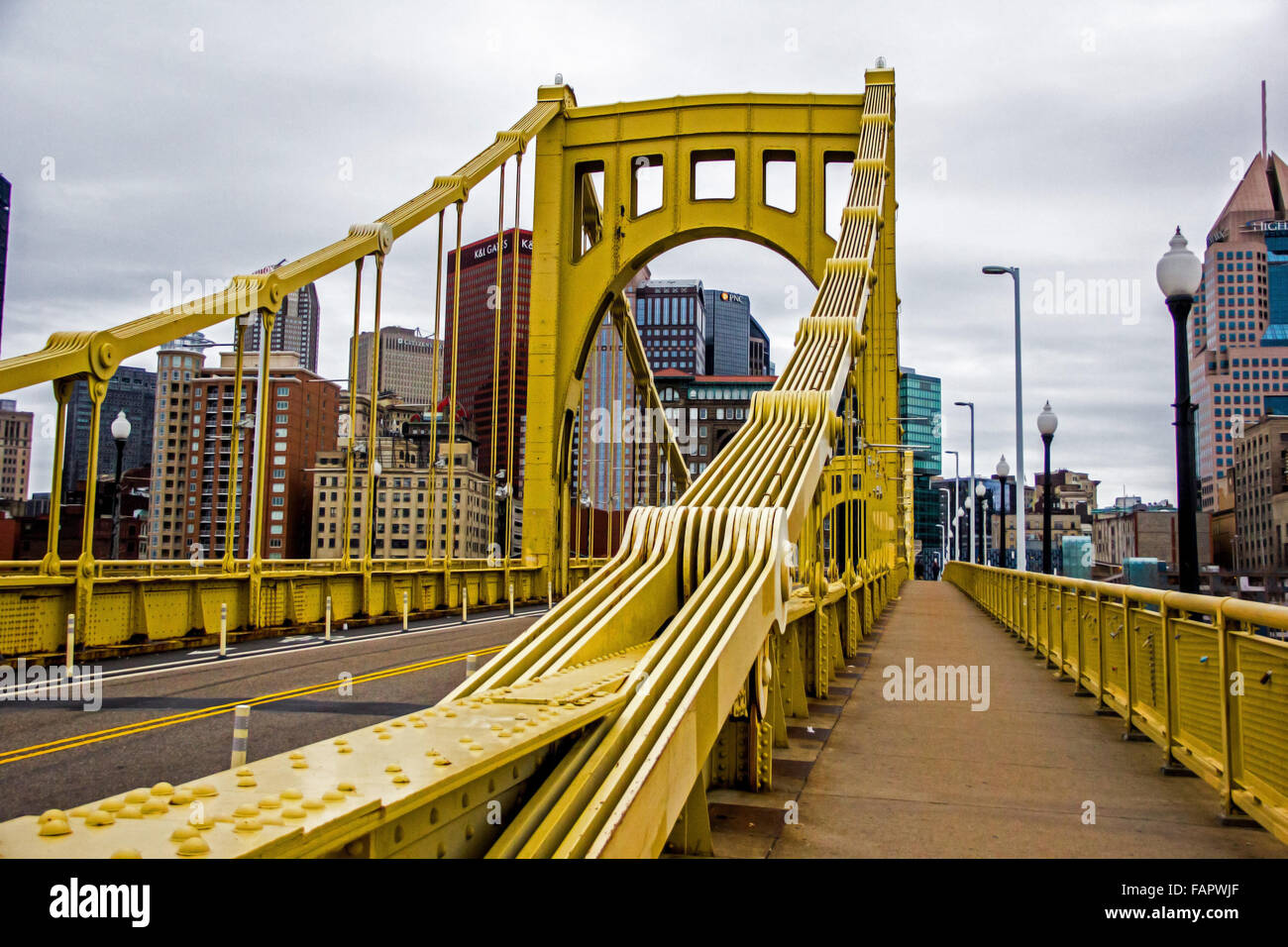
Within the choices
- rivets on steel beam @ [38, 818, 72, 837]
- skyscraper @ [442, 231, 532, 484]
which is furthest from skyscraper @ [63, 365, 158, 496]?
rivets on steel beam @ [38, 818, 72, 837]

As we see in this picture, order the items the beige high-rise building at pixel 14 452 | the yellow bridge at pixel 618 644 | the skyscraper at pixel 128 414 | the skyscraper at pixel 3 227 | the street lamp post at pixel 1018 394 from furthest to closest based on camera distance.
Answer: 1. the skyscraper at pixel 128 414
2. the beige high-rise building at pixel 14 452
3. the skyscraper at pixel 3 227
4. the street lamp post at pixel 1018 394
5. the yellow bridge at pixel 618 644

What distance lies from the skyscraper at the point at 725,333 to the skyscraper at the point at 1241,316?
73692 mm

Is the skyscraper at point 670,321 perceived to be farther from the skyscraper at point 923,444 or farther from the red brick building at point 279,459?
the red brick building at point 279,459

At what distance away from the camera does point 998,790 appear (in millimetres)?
6520

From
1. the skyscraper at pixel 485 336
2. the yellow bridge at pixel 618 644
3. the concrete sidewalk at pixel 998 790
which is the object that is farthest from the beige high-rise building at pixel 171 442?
the concrete sidewalk at pixel 998 790

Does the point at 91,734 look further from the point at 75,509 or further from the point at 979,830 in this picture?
the point at 75,509

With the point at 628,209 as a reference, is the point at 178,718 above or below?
below

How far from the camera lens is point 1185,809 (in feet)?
19.9

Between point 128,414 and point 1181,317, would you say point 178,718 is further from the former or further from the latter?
point 128,414

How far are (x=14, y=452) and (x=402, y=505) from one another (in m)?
30.1

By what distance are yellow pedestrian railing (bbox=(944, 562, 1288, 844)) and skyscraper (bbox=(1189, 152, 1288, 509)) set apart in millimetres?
125446

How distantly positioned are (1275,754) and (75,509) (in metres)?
77.2

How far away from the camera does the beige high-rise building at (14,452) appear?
232ft

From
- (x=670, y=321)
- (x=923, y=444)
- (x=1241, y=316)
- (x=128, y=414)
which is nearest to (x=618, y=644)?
(x=670, y=321)
